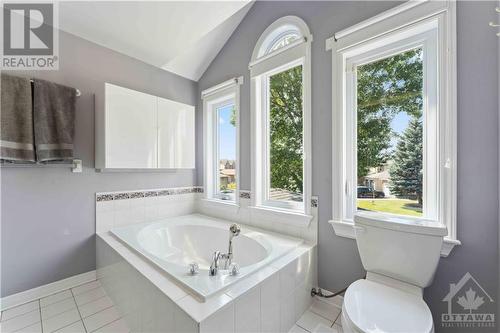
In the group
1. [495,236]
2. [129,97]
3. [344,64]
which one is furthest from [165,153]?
[495,236]

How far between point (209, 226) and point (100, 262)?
107cm

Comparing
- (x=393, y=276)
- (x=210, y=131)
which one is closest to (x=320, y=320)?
(x=393, y=276)

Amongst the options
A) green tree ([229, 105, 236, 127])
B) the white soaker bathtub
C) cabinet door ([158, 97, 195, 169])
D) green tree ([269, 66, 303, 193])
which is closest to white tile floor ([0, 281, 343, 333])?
the white soaker bathtub

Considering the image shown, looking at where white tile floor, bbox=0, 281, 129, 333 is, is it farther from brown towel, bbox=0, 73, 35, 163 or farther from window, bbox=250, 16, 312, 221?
window, bbox=250, 16, 312, 221

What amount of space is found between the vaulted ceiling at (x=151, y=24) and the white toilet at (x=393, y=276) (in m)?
2.21

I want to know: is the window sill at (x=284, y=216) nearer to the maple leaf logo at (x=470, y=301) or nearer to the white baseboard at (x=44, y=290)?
the maple leaf logo at (x=470, y=301)

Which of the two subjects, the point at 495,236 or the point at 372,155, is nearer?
the point at 495,236

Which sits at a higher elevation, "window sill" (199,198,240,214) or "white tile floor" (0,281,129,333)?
"window sill" (199,198,240,214)

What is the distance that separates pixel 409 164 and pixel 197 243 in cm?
213

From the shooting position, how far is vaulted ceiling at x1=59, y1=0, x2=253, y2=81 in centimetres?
191

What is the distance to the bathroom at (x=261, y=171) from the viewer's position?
1.28 meters

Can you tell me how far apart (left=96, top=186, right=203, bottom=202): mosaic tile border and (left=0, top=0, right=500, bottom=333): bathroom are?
0.07 ft

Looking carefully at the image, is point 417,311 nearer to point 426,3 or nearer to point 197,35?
point 426,3

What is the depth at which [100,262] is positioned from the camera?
6.93ft
